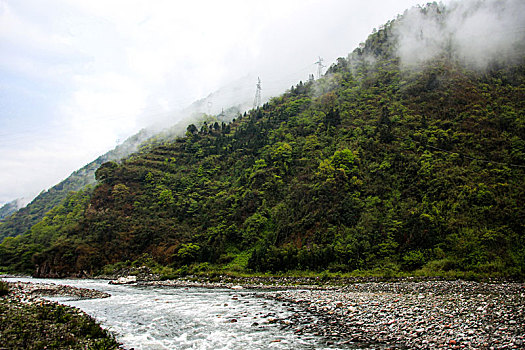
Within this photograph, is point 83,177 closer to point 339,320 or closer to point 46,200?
point 46,200

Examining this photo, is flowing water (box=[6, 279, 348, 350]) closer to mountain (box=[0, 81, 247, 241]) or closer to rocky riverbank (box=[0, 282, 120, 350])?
rocky riverbank (box=[0, 282, 120, 350])

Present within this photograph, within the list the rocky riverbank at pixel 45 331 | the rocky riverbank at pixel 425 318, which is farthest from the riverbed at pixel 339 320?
the rocky riverbank at pixel 45 331

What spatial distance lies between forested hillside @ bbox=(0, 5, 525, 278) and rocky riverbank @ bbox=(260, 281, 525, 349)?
850 cm

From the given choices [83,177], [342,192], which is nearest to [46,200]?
[83,177]

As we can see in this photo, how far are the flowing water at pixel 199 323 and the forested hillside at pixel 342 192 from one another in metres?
18.0

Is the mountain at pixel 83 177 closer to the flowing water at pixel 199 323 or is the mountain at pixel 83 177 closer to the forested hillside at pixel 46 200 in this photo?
the forested hillside at pixel 46 200

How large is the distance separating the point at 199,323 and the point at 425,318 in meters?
12.2

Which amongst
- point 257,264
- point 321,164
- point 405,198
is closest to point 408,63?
point 321,164

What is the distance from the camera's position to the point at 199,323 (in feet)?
54.4

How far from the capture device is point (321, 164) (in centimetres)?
5250

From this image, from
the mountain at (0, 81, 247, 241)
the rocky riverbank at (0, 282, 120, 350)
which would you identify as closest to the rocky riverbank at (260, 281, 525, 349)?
the rocky riverbank at (0, 282, 120, 350)

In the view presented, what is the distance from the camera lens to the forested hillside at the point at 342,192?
32.2 m

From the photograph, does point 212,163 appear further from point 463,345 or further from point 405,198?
point 463,345

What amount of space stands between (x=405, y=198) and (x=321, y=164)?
16.7m
